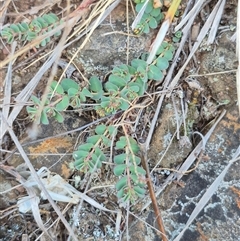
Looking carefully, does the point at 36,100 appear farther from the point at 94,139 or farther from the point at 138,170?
the point at 138,170

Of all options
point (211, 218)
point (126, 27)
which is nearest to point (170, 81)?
point (126, 27)

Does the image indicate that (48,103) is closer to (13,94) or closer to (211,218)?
(13,94)

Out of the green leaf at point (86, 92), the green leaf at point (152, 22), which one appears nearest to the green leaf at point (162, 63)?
the green leaf at point (152, 22)

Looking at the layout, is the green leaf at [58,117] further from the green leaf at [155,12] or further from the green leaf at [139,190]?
the green leaf at [155,12]

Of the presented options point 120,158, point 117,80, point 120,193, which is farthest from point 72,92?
point 120,193

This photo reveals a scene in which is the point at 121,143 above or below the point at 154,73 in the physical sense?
below

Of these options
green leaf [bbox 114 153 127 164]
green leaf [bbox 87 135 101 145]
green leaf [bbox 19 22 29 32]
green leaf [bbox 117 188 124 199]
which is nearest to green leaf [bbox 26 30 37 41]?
green leaf [bbox 19 22 29 32]
